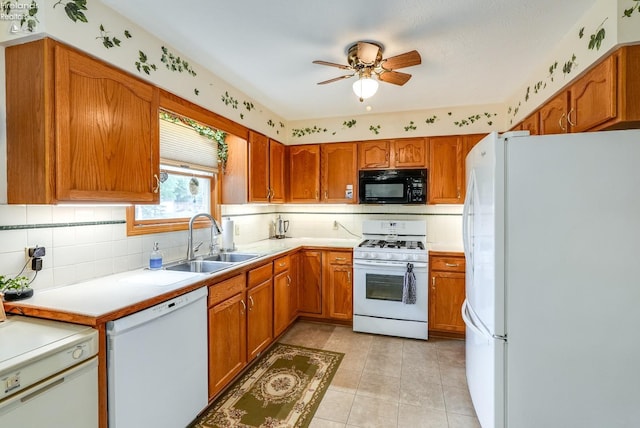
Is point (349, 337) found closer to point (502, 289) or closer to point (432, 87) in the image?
point (502, 289)

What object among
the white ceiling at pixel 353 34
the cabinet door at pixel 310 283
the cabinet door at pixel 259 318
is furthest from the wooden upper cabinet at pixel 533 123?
the cabinet door at pixel 259 318

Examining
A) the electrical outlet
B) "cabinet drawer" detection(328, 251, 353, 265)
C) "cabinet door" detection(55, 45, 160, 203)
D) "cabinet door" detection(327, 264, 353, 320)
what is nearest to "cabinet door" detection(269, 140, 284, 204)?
"cabinet drawer" detection(328, 251, 353, 265)

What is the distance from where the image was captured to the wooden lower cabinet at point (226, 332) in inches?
79.5

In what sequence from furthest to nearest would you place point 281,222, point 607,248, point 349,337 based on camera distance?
point 281,222 → point 349,337 → point 607,248

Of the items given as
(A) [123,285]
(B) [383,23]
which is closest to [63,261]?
(A) [123,285]

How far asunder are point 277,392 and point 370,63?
2430 millimetres

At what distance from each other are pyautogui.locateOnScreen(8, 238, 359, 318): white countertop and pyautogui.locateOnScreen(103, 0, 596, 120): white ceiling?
152 centimetres

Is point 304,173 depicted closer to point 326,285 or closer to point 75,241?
point 326,285

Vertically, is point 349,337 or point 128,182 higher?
point 128,182

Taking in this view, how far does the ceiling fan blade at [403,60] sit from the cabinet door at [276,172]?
1.80m

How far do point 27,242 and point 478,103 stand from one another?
3847 mm

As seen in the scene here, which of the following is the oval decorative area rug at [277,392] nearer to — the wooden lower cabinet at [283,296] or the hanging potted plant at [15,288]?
the wooden lower cabinet at [283,296]

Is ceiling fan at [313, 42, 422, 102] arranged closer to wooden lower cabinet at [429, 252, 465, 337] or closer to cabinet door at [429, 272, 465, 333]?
wooden lower cabinet at [429, 252, 465, 337]

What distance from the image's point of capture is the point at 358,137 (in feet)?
12.2
